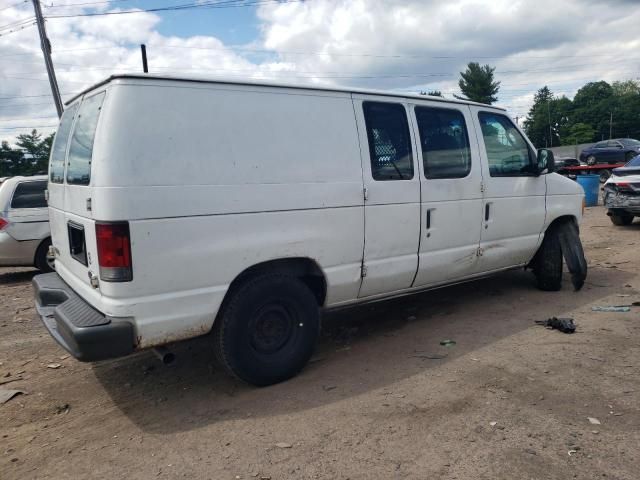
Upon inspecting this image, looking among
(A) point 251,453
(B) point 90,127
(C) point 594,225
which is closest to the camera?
(A) point 251,453

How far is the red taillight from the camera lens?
320 cm

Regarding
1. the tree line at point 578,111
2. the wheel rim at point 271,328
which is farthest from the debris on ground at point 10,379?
the tree line at point 578,111

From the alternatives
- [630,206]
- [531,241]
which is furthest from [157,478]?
[630,206]

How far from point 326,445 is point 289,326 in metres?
1.08

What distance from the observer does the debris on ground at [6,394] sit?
4043mm

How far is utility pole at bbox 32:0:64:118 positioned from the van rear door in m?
15.1

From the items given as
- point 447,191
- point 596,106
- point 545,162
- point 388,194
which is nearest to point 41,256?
point 388,194

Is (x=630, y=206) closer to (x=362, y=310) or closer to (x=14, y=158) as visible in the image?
(x=362, y=310)

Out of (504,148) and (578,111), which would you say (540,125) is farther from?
(504,148)

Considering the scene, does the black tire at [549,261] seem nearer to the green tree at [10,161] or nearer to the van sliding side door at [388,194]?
the van sliding side door at [388,194]

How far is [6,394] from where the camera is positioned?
13.6 feet

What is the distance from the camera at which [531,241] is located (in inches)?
234

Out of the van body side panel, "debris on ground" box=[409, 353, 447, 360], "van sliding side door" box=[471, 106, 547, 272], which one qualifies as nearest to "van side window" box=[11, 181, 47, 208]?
the van body side panel

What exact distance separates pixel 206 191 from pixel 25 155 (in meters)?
40.0
